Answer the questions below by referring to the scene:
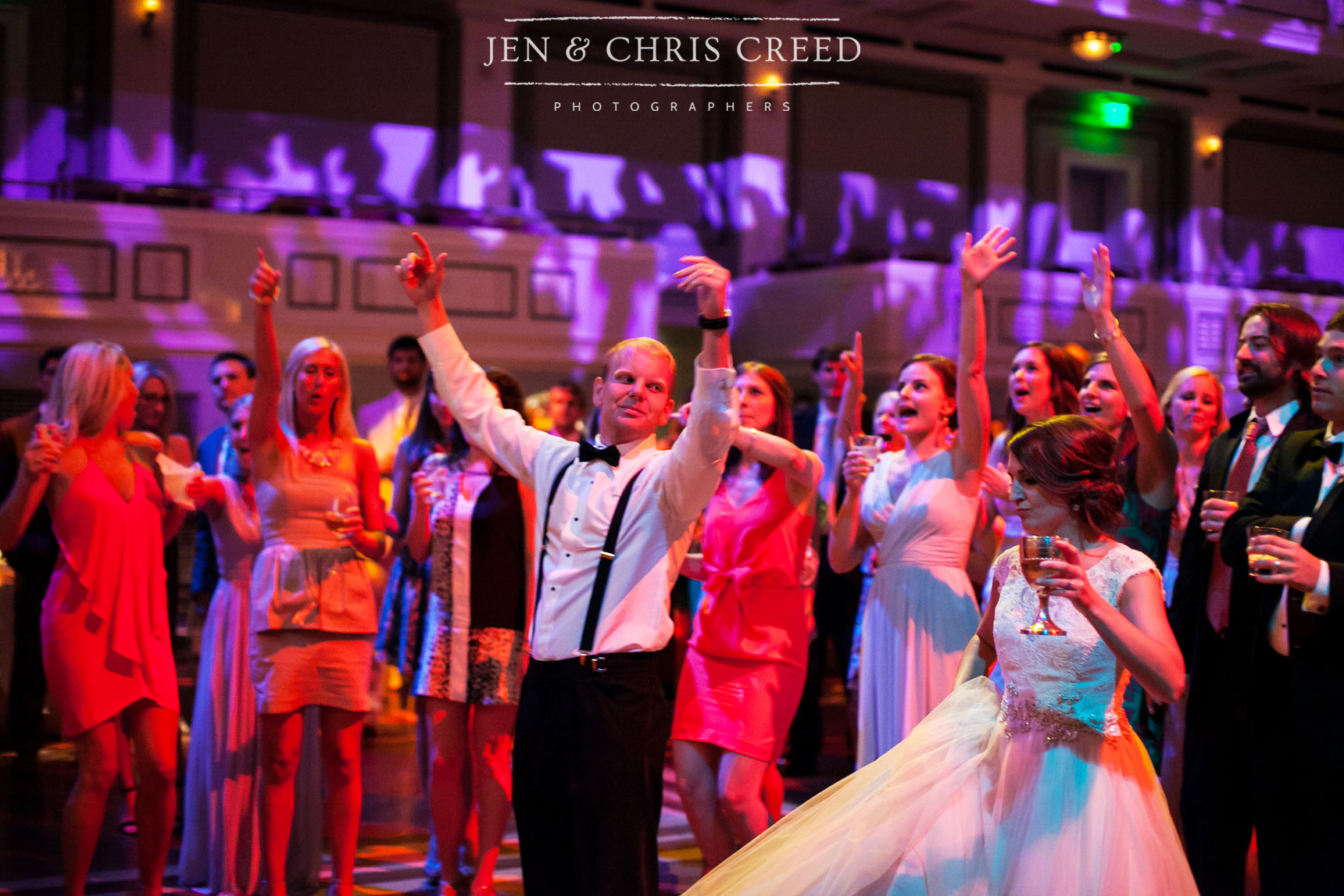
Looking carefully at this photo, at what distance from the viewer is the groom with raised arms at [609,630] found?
2.45 meters

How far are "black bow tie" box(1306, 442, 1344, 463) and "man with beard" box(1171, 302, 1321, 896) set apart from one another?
0.20 metres

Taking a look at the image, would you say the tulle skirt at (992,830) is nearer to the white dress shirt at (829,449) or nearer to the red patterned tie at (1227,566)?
the red patterned tie at (1227,566)

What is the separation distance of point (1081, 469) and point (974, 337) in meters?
0.97

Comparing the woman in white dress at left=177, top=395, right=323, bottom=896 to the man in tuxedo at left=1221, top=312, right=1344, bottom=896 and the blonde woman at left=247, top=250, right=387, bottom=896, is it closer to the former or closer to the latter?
the blonde woman at left=247, top=250, right=387, bottom=896

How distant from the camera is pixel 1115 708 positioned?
7.64 ft

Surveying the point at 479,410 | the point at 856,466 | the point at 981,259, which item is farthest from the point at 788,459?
the point at 479,410

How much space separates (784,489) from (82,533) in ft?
6.13

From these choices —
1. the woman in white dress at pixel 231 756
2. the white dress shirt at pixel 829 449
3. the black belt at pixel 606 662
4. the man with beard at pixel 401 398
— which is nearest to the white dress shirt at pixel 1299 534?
the black belt at pixel 606 662

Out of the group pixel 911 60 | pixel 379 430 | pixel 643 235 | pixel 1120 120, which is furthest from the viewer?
pixel 1120 120

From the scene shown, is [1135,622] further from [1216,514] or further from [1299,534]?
[1216,514]

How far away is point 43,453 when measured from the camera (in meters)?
3.35

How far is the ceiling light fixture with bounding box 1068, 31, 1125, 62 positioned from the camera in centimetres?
1098

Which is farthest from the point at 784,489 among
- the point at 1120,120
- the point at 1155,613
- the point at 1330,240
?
the point at 1330,240

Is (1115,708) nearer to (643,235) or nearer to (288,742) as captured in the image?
(288,742)
